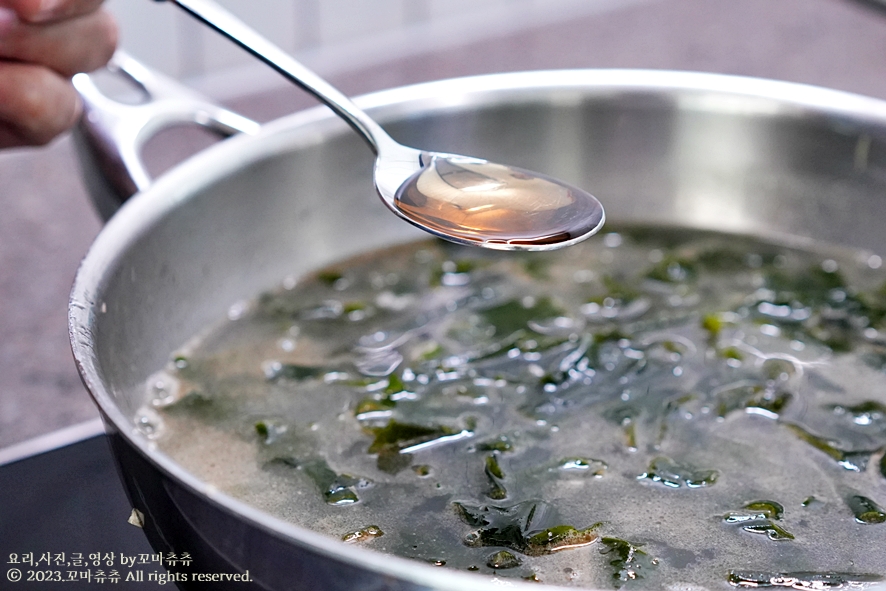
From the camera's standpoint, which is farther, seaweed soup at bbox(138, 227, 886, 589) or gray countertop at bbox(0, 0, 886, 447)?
gray countertop at bbox(0, 0, 886, 447)

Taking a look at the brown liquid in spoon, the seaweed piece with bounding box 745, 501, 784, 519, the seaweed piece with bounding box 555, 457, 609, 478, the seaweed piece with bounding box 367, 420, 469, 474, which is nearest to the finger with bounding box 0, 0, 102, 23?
the brown liquid in spoon

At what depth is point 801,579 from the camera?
58 centimetres

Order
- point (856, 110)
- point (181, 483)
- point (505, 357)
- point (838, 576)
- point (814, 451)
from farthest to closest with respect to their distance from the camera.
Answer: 1. point (856, 110)
2. point (505, 357)
3. point (814, 451)
4. point (838, 576)
5. point (181, 483)

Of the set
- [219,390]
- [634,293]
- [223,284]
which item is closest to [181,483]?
[219,390]

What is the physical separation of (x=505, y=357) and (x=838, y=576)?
305 millimetres

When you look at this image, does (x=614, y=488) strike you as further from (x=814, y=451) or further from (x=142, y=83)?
(x=142, y=83)

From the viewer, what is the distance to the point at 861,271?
923 mm

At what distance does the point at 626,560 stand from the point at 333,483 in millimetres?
199

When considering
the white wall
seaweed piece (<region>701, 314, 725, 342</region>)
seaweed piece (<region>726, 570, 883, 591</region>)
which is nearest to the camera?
seaweed piece (<region>726, 570, 883, 591</region>)

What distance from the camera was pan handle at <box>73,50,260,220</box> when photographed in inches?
30.5

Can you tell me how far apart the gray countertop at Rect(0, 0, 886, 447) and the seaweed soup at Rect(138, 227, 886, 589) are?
177 mm

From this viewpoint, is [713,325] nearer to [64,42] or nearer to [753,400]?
[753,400]

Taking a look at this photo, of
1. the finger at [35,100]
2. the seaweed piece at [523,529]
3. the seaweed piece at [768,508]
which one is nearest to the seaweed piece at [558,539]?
the seaweed piece at [523,529]

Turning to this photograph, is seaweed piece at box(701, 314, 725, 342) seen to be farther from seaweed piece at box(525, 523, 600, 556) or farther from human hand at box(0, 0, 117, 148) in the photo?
human hand at box(0, 0, 117, 148)
